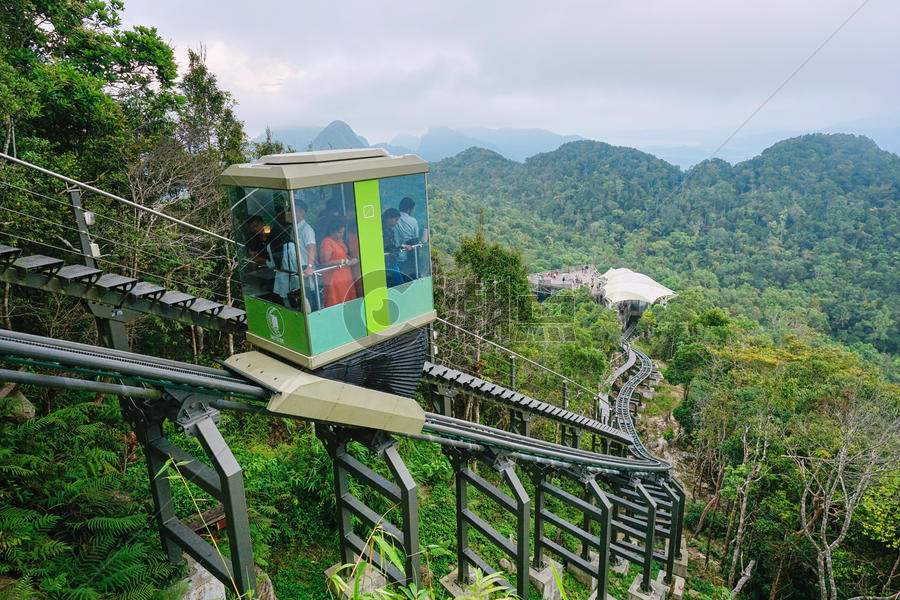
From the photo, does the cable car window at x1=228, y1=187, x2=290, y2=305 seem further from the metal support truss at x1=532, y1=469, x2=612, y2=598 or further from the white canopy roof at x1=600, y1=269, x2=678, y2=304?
the white canopy roof at x1=600, y1=269, x2=678, y2=304

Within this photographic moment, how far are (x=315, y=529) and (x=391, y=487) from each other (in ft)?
8.02

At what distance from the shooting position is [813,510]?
10.8 metres

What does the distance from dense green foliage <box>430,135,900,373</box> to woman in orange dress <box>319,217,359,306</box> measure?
32.2 m

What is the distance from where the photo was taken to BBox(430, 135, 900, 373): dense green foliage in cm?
3666

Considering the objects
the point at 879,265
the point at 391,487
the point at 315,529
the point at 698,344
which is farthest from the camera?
the point at 879,265

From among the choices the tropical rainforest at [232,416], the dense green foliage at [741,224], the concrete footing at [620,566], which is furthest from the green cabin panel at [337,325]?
the dense green foliage at [741,224]

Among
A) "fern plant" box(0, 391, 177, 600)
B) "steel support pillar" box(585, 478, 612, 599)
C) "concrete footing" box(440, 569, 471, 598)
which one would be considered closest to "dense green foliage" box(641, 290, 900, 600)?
"steel support pillar" box(585, 478, 612, 599)

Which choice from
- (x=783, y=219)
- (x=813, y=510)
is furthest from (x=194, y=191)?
(x=783, y=219)

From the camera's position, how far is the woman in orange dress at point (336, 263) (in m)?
3.96

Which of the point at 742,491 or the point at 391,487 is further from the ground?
the point at 391,487

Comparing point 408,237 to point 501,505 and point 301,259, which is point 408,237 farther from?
point 501,505

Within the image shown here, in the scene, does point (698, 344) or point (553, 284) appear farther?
point (553, 284)

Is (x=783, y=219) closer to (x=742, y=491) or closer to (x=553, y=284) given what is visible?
(x=553, y=284)

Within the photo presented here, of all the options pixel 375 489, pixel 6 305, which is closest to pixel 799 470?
pixel 375 489
